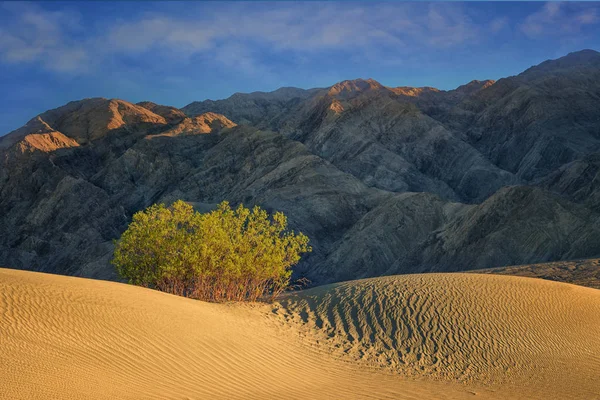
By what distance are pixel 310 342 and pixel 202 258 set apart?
6800 mm

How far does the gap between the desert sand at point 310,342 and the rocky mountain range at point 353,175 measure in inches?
832

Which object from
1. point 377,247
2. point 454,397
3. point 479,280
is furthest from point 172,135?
point 454,397

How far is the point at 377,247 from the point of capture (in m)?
48.2

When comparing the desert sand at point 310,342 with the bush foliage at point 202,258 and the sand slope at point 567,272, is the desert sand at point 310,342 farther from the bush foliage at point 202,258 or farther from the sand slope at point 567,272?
the sand slope at point 567,272

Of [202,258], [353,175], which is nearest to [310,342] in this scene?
[202,258]

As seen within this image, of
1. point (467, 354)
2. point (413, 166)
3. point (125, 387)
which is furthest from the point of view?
point (413, 166)

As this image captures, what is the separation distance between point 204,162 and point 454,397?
67.0 m

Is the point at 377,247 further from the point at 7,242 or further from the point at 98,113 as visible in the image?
the point at 98,113

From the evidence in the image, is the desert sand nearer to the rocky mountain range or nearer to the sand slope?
the sand slope

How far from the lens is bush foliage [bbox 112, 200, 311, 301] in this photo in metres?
22.8

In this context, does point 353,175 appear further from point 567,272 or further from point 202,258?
point 202,258

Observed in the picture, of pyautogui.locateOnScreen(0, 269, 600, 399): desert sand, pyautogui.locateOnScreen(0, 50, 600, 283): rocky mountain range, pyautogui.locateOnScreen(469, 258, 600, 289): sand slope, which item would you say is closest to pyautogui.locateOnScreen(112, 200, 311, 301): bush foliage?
pyautogui.locateOnScreen(0, 269, 600, 399): desert sand

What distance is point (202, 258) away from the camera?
22734mm

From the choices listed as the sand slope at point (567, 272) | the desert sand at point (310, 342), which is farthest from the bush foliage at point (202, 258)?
the sand slope at point (567, 272)
